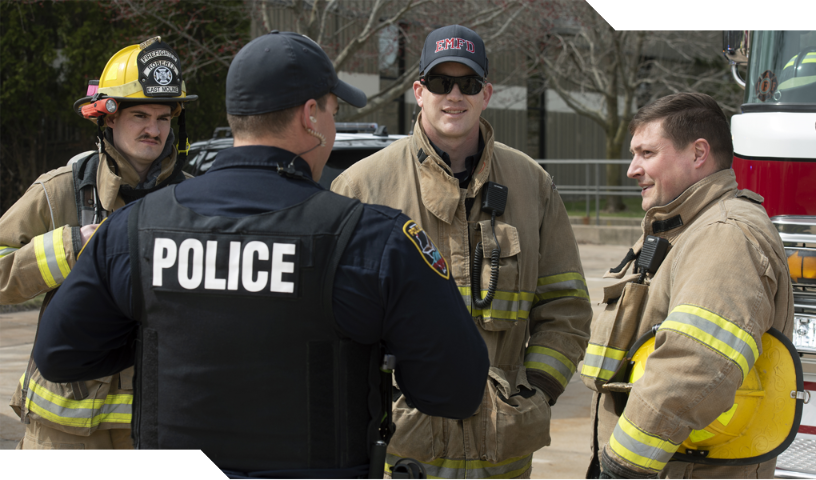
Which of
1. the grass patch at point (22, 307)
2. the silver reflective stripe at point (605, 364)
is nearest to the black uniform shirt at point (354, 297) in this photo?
the silver reflective stripe at point (605, 364)

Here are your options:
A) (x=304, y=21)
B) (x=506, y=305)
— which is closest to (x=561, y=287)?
(x=506, y=305)

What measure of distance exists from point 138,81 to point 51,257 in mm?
810

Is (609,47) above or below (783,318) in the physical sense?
above

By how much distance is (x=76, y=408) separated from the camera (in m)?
2.80

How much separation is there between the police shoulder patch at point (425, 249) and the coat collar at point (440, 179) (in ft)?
3.18

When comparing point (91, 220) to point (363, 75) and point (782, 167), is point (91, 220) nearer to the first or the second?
point (782, 167)

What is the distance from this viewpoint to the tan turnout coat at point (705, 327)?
212 centimetres

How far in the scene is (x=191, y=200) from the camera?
5.96 feet

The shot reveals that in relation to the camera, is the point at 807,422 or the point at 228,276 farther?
the point at 807,422

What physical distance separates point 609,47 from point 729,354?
1699 centimetres

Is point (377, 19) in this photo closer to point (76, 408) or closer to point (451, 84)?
point (451, 84)

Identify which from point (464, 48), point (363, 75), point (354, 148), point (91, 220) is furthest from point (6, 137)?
point (464, 48)

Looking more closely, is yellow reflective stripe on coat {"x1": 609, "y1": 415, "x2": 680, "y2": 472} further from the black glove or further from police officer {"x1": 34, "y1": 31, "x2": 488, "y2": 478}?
police officer {"x1": 34, "y1": 31, "x2": 488, "y2": 478}

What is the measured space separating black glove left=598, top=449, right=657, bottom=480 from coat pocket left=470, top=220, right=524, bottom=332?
63 centimetres
